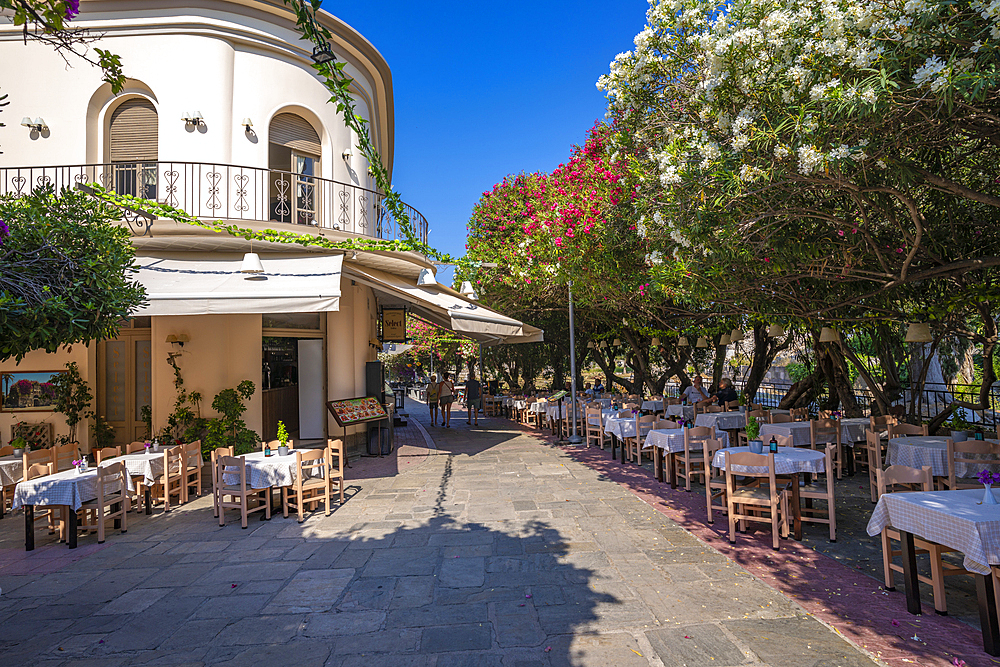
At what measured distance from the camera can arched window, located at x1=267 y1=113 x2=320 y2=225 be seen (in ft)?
36.2

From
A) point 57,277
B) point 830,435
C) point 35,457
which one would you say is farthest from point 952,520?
point 35,457

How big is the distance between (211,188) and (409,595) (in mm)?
8697

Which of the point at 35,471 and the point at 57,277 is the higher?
the point at 57,277

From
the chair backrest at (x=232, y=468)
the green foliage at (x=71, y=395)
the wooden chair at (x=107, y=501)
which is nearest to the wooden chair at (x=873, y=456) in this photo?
the chair backrest at (x=232, y=468)

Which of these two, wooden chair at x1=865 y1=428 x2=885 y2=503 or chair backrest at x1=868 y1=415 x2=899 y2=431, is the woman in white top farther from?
wooden chair at x1=865 y1=428 x2=885 y2=503

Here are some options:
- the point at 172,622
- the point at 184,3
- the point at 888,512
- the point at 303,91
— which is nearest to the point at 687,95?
the point at 888,512

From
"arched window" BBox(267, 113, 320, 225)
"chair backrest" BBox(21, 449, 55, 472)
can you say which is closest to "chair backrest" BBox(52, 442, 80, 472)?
"chair backrest" BBox(21, 449, 55, 472)

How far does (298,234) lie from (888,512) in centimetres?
971

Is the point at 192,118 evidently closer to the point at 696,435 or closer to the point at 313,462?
the point at 313,462

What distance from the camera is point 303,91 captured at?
11359 mm

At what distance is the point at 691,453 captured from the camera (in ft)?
28.5

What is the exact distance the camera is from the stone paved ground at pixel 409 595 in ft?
12.4

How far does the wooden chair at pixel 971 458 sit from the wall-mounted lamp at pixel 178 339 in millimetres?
11737

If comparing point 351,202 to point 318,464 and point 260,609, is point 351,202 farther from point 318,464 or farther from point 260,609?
point 260,609
